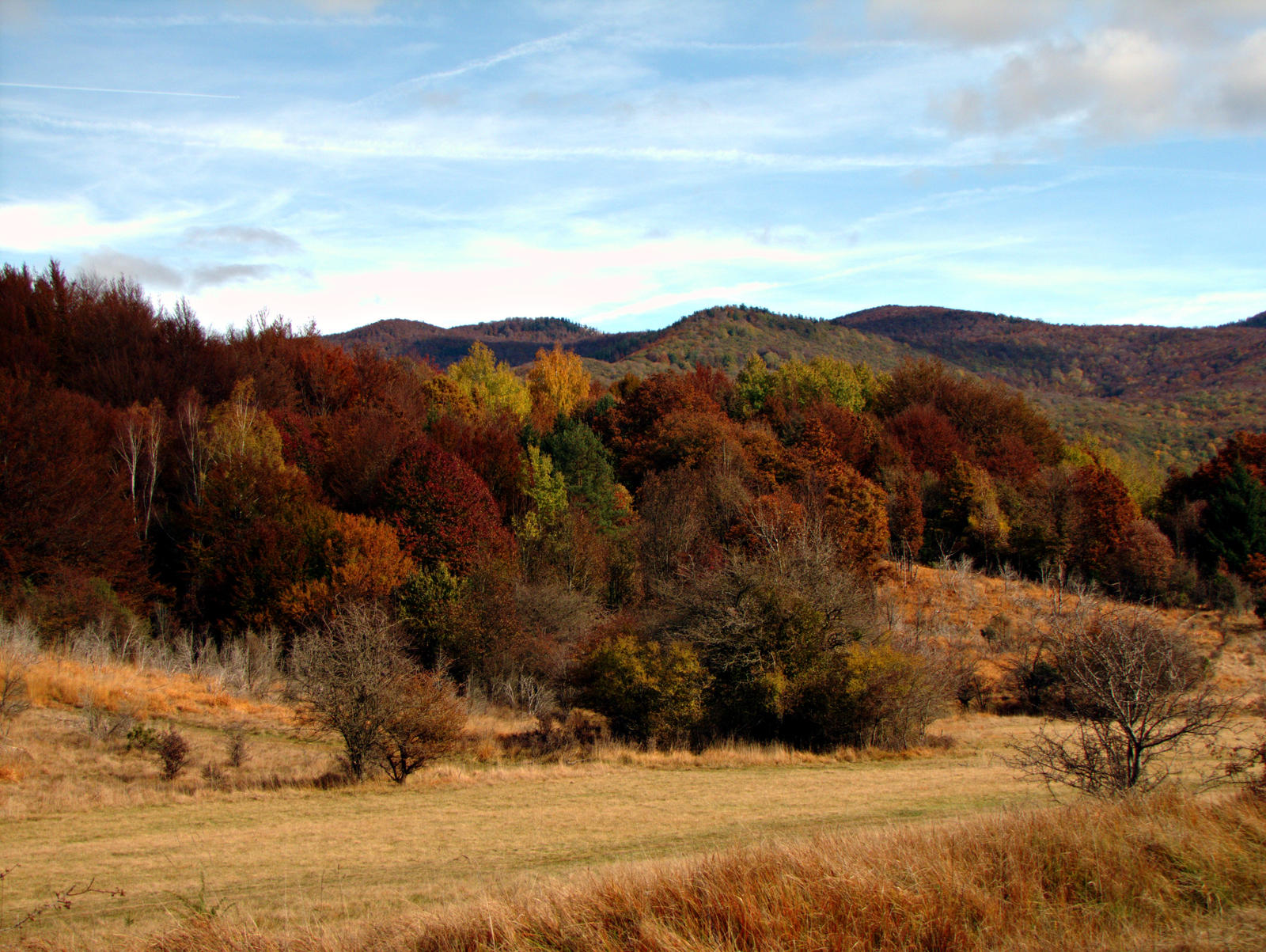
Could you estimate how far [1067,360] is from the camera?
7303 inches

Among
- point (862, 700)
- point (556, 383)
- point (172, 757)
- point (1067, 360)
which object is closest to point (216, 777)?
point (172, 757)

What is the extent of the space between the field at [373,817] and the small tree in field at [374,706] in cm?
81

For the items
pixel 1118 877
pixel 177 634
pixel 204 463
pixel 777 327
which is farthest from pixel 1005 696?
pixel 777 327

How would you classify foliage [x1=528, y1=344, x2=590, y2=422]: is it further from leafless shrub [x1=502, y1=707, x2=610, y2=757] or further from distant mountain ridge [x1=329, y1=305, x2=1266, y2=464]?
leafless shrub [x1=502, y1=707, x2=610, y2=757]

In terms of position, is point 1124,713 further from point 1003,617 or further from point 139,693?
point 1003,617

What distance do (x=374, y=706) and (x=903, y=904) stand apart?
53.0 feet

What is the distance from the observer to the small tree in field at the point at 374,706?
1995 cm

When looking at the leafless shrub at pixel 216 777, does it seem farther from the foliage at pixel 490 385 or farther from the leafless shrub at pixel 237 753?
the foliage at pixel 490 385

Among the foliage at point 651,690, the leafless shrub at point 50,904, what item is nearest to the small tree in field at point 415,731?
the foliage at point 651,690

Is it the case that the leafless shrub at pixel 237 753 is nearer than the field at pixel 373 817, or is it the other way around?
the field at pixel 373 817

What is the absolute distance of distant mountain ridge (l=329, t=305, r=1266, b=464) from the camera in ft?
398

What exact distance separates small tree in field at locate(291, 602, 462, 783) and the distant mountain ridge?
330 ft

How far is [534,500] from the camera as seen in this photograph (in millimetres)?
49031

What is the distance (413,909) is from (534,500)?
40.6 metres
